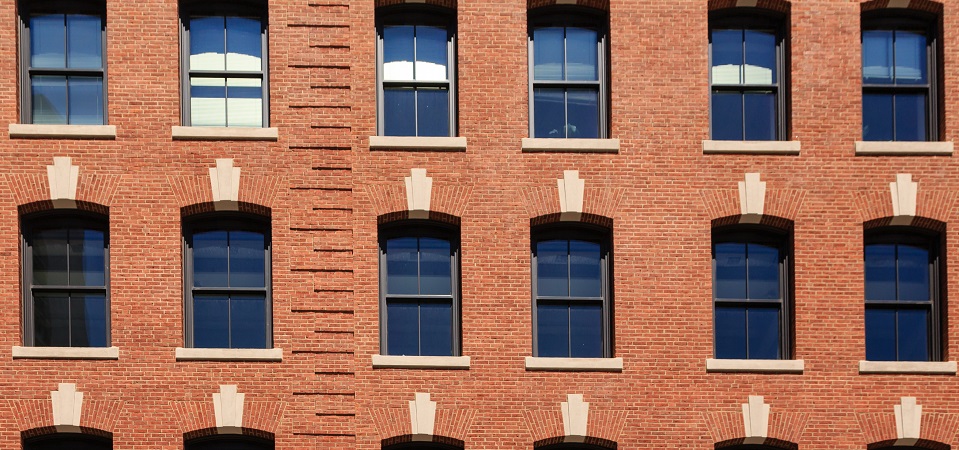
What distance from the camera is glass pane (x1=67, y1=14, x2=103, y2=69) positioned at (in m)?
18.3

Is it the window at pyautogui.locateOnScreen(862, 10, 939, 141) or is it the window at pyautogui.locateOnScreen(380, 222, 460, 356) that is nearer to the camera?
the window at pyautogui.locateOnScreen(380, 222, 460, 356)

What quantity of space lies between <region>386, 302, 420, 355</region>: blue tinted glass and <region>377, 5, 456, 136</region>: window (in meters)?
2.64

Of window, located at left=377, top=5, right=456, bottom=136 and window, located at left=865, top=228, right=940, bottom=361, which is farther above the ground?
window, located at left=377, top=5, right=456, bottom=136

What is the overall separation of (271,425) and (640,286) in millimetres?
5702

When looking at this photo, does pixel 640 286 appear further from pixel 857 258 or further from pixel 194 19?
pixel 194 19

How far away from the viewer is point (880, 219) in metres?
18.0

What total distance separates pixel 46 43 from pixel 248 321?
17.2 ft

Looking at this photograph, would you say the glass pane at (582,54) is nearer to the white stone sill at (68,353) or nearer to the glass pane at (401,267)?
the glass pane at (401,267)

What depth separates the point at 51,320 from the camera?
1778cm

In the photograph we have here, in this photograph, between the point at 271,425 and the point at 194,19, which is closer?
the point at 271,425

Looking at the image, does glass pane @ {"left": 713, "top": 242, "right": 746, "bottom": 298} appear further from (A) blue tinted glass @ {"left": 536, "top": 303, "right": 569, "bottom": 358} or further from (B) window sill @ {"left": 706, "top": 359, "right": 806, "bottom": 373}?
(A) blue tinted glass @ {"left": 536, "top": 303, "right": 569, "bottom": 358}

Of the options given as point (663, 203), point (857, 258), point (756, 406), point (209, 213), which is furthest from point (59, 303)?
point (857, 258)

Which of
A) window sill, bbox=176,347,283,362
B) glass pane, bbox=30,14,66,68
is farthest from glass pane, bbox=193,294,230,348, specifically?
glass pane, bbox=30,14,66,68

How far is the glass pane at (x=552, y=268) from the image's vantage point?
18.3 m
